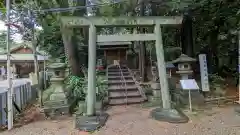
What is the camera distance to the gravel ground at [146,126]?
5604 mm

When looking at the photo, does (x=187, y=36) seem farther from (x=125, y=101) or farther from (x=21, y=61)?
(x=21, y=61)

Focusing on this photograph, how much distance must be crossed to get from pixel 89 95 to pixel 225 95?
5952 millimetres

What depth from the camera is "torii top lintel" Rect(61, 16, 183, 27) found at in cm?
657

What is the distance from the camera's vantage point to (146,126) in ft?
19.8

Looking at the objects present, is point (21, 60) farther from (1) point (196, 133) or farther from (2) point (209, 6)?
(1) point (196, 133)

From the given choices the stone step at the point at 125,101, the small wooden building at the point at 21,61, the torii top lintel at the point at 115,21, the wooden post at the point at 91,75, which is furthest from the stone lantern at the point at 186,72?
the small wooden building at the point at 21,61

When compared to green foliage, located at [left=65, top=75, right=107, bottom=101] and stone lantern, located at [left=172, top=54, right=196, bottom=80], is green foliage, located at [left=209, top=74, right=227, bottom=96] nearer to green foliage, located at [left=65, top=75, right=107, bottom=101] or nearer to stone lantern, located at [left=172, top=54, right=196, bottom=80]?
stone lantern, located at [left=172, top=54, right=196, bottom=80]

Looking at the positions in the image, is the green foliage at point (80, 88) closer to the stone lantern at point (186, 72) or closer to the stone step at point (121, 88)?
the stone step at point (121, 88)

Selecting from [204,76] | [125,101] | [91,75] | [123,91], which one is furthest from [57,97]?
[204,76]

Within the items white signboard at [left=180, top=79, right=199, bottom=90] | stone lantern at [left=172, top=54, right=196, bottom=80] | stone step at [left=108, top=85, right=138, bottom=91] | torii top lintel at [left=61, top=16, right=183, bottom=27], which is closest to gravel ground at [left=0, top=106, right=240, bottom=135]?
white signboard at [left=180, top=79, right=199, bottom=90]

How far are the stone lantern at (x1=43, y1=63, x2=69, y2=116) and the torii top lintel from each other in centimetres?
194

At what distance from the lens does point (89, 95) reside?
21.5 ft

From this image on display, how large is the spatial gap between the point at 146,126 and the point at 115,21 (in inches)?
128

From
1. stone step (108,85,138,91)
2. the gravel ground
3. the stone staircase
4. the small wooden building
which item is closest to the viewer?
the gravel ground
